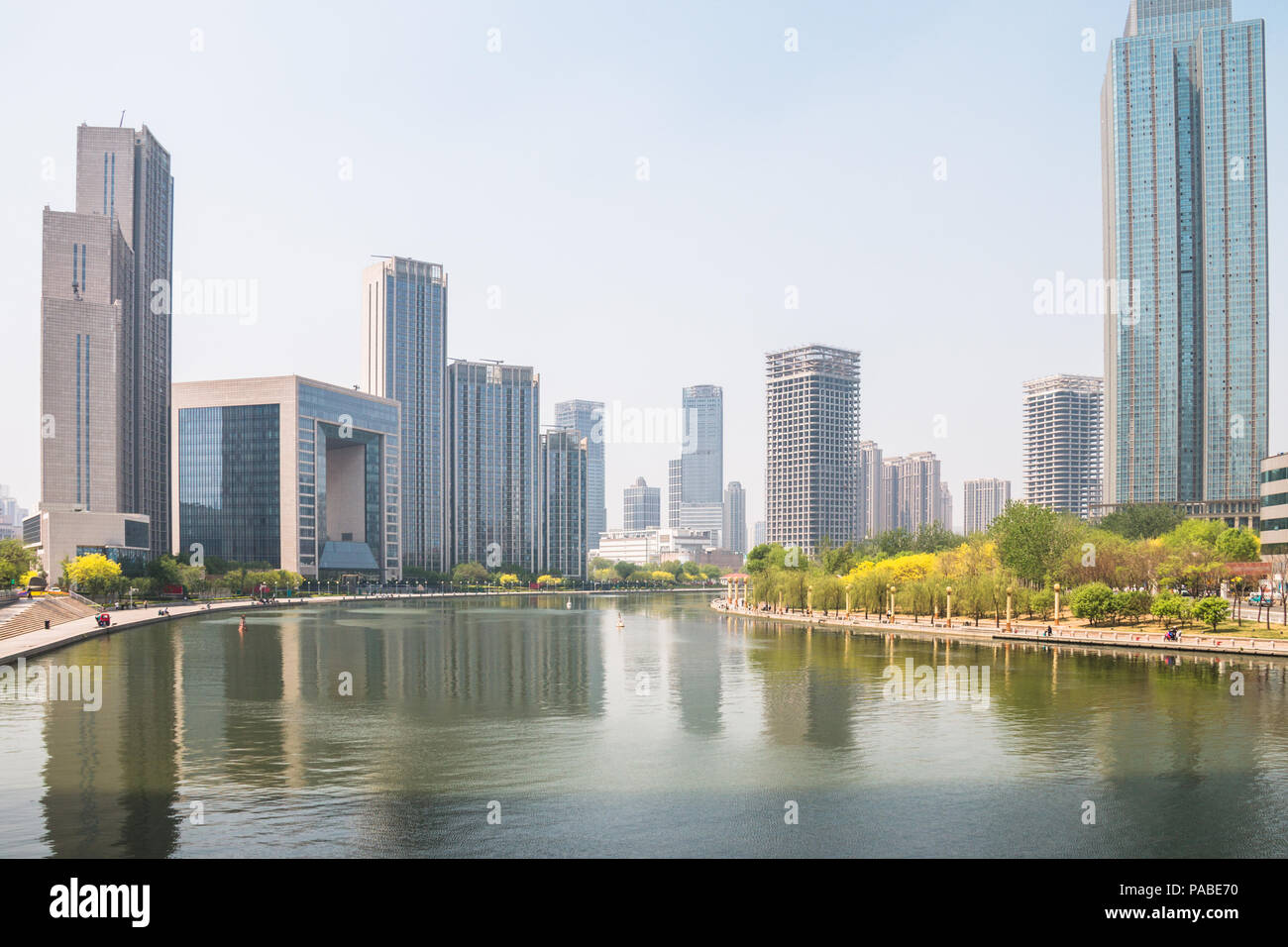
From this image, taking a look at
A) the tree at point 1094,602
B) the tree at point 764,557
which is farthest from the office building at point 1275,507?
the tree at point 764,557

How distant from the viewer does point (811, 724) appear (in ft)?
127

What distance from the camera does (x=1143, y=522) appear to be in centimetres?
14175

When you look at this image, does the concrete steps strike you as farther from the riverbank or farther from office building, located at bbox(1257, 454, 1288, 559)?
office building, located at bbox(1257, 454, 1288, 559)

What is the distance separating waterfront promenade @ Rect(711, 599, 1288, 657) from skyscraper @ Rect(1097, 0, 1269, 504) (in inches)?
4545

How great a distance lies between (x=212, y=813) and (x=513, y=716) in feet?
55.7

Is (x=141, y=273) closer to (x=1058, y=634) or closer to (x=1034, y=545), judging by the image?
(x=1034, y=545)

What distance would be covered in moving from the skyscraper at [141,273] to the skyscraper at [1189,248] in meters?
185

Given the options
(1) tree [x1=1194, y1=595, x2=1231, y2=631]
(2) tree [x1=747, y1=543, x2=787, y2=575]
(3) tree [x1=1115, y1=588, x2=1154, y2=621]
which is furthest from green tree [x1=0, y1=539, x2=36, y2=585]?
(1) tree [x1=1194, y1=595, x2=1231, y2=631]

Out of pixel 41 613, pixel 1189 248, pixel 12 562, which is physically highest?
pixel 1189 248

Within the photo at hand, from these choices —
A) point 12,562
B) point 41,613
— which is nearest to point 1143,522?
point 41,613

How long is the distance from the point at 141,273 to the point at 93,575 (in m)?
88.7

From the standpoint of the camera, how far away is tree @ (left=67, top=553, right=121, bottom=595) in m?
122
